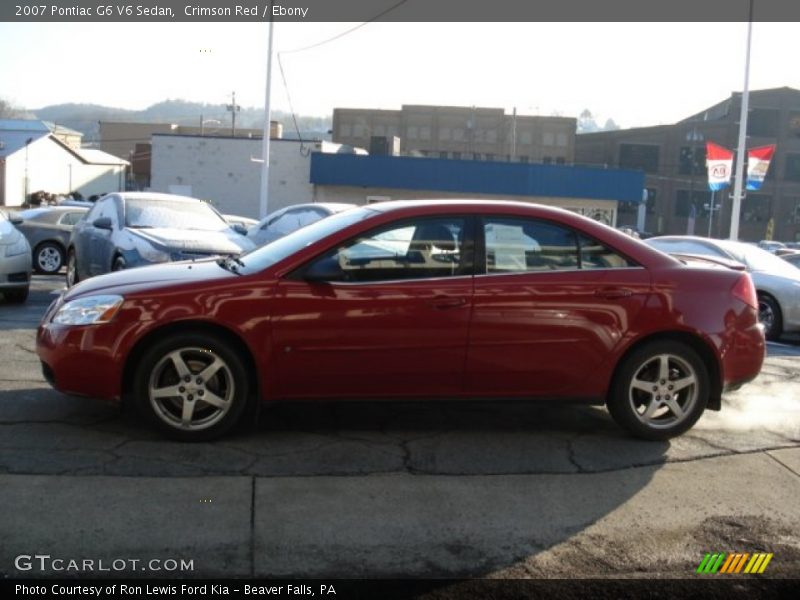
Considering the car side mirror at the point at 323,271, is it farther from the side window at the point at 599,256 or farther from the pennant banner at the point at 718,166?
the pennant banner at the point at 718,166

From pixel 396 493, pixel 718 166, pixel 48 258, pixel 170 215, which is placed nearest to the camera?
pixel 396 493

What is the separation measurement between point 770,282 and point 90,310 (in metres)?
10.2

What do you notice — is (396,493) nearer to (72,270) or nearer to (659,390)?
(659,390)

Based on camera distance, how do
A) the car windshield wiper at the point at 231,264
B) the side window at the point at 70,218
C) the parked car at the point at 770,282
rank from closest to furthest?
the car windshield wiper at the point at 231,264 → the parked car at the point at 770,282 → the side window at the point at 70,218

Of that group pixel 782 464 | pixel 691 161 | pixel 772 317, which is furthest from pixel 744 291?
pixel 691 161

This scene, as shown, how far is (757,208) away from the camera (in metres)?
73.8

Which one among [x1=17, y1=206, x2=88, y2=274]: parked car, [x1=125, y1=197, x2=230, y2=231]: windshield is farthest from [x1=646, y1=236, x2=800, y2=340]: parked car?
[x1=17, y1=206, x2=88, y2=274]: parked car

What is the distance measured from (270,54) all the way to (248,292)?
818 inches

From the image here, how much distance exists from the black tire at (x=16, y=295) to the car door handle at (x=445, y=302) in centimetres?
774

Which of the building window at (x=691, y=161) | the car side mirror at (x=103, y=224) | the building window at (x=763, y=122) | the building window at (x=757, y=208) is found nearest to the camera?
the car side mirror at (x=103, y=224)

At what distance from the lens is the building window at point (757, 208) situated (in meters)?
73.4

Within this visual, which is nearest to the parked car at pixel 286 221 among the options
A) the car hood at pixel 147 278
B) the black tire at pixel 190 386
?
the car hood at pixel 147 278

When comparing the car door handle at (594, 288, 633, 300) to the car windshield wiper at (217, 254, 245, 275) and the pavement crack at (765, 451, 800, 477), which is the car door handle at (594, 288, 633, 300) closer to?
the pavement crack at (765, 451, 800, 477)

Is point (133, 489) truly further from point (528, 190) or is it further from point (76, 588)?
point (528, 190)
